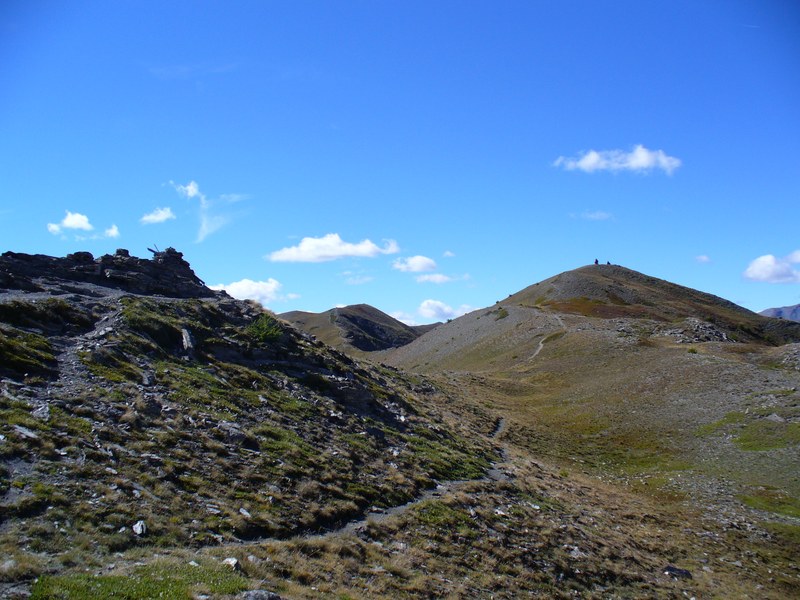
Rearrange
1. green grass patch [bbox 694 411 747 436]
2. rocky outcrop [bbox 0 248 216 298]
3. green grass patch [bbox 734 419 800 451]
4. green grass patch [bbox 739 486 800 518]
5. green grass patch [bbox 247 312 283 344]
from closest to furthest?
green grass patch [bbox 739 486 800 518], rocky outcrop [bbox 0 248 216 298], green grass patch [bbox 247 312 283 344], green grass patch [bbox 734 419 800 451], green grass patch [bbox 694 411 747 436]

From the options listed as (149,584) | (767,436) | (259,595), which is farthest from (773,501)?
(149,584)

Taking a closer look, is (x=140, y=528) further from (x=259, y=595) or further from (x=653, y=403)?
(x=653, y=403)

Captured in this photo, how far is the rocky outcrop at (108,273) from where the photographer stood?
113 feet

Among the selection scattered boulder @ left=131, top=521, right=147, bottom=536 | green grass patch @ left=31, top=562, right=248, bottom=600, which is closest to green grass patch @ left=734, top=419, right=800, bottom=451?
green grass patch @ left=31, top=562, right=248, bottom=600

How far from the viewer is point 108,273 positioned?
39.7m

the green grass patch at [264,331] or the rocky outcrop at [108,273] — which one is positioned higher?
the rocky outcrop at [108,273]

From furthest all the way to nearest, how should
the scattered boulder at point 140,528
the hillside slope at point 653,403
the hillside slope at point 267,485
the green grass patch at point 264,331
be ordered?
the green grass patch at point 264,331, the hillside slope at point 653,403, the scattered boulder at point 140,528, the hillside slope at point 267,485

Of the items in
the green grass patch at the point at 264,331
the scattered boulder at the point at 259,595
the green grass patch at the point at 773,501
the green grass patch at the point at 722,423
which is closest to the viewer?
the scattered boulder at the point at 259,595

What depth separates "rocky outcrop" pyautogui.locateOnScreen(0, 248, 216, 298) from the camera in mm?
34406

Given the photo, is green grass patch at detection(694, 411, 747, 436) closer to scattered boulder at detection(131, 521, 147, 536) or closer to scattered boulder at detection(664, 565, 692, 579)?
scattered boulder at detection(664, 565, 692, 579)

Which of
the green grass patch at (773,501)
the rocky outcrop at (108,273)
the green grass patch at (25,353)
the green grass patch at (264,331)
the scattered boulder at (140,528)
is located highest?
the rocky outcrop at (108,273)

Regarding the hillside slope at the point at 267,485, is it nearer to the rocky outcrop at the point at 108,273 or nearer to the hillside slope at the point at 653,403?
the rocky outcrop at the point at 108,273

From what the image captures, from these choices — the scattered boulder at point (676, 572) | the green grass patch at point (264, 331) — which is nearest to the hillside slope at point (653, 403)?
the scattered boulder at point (676, 572)

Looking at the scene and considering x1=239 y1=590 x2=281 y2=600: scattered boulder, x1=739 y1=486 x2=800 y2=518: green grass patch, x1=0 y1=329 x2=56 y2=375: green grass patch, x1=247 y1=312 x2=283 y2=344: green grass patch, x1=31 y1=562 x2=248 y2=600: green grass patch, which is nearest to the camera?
x1=31 y1=562 x2=248 y2=600: green grass patch
